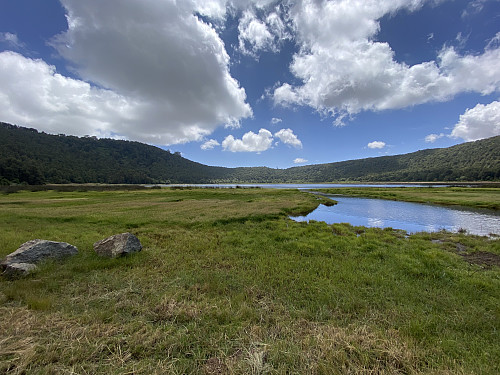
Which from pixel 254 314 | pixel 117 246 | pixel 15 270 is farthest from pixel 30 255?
pixel 254 314

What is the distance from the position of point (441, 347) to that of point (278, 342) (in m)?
3.91

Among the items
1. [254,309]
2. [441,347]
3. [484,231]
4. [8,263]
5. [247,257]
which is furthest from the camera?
[484,231]

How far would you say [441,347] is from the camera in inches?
184

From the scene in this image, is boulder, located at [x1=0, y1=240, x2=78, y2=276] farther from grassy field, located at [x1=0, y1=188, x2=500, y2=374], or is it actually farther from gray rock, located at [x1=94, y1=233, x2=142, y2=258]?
gray rock, located at [x1=94, y1=233, x2=142, y2=258]

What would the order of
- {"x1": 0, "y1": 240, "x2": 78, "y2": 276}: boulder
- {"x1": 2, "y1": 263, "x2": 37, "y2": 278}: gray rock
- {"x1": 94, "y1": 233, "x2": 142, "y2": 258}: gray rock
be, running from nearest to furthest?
1. {"x1": 2, "y1": 263, "x2": 37, "y2": 278}: gray rock
2. {"x1": 0, "y1": 240, "x2": 78, "y2": 276}: boulder
3. {"x1": 94, "y1": 233, "x2": 142, "y2": 258}: gray rock

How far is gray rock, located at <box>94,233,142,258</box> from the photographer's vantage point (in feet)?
35.2

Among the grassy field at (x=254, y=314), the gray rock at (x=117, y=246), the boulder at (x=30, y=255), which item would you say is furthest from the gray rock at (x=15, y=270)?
the gray rock at (x=117, y=246)

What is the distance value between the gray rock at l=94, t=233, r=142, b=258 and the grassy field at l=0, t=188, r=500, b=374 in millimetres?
517

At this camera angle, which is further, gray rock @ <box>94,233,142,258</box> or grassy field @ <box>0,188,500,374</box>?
gray rock @ <box>94,233,142,258</box>

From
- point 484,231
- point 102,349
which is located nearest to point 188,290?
point 102,349

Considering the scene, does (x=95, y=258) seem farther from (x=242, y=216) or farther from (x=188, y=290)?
→ (x=242, y=216)

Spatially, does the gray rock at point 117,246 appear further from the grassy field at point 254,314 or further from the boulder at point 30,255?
the boulder at point 30,255

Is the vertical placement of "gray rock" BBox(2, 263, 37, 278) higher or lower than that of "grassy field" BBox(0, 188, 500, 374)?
higher

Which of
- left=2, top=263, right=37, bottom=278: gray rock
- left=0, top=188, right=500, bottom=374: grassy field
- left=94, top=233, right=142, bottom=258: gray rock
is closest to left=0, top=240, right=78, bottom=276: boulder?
left=2, top=263, right=37, bottom=278: gray rock
